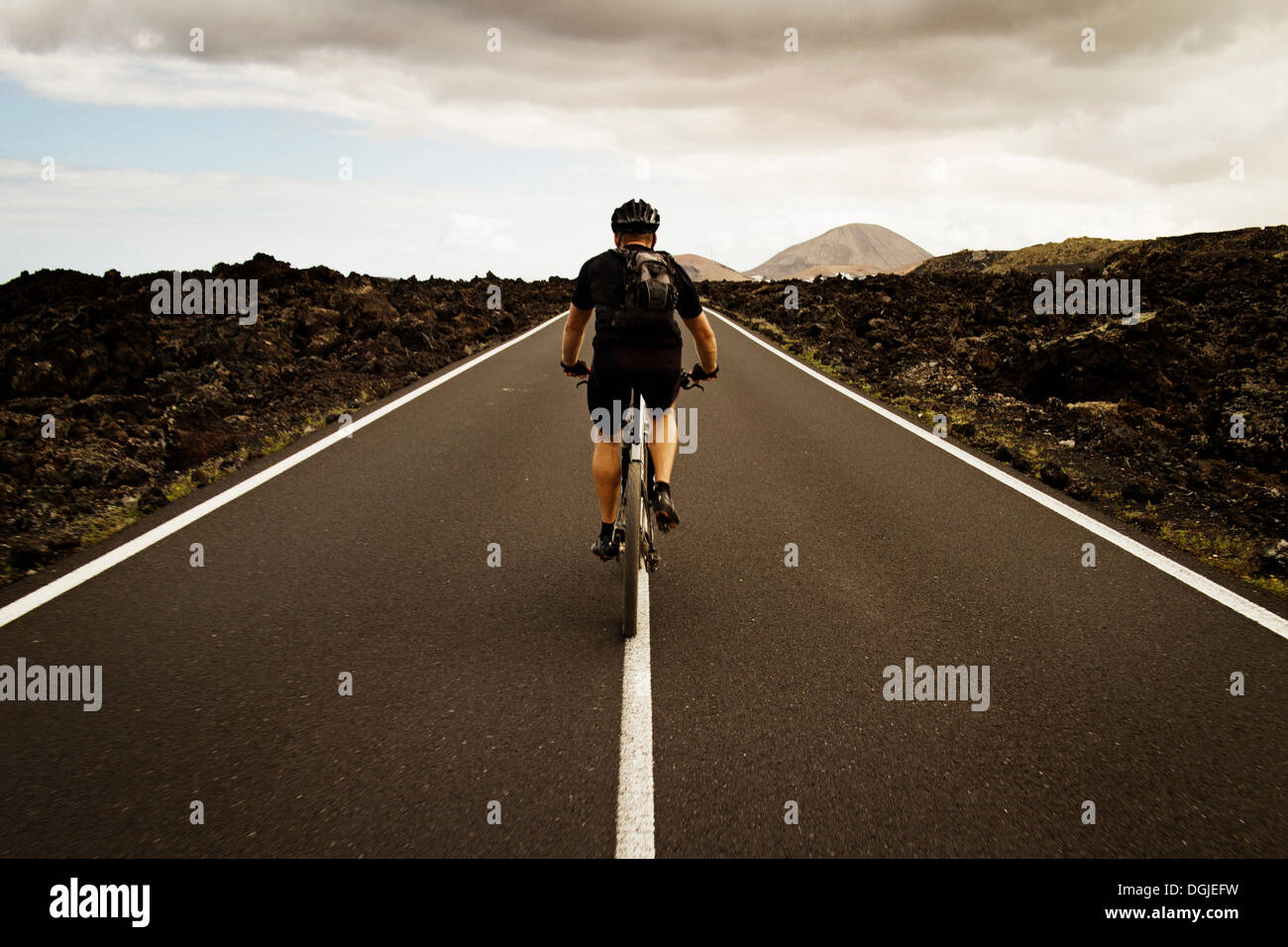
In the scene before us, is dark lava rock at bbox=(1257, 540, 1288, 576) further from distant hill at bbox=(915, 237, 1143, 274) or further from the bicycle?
distant hill at bbox=(915, 237, 1143, 274)

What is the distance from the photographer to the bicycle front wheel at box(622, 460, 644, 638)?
4125mm

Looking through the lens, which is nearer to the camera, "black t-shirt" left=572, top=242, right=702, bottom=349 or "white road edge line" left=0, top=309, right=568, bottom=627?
"black t-shirt" left=572, top=242, right=702, bottom=349

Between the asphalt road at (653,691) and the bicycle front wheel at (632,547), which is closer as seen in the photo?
the asphalt road at (653,691)

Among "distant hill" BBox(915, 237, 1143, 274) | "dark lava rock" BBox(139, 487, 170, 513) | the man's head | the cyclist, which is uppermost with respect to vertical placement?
"distant hill" BBox(915, 237, 1143, 274)

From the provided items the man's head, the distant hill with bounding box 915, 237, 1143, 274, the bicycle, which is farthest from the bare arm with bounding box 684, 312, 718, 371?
the distant hill with bounding box 915, 237, 1143, 274

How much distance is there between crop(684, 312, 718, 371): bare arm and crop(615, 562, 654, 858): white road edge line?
5.53ft

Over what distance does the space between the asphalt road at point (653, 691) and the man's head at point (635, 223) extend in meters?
2.14

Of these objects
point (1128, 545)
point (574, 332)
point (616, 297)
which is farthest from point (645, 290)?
point (1128, 545)

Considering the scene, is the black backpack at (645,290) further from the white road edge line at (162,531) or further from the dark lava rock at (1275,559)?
the dark lava rock at (1275,559)

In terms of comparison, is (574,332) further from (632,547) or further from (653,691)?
(653,691)

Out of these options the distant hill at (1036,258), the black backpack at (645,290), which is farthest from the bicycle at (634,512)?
the distant hill at (1036,258)

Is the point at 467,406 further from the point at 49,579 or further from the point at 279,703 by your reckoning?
the point at 279,703

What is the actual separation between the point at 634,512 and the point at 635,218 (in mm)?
1609

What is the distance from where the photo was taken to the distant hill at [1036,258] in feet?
104
